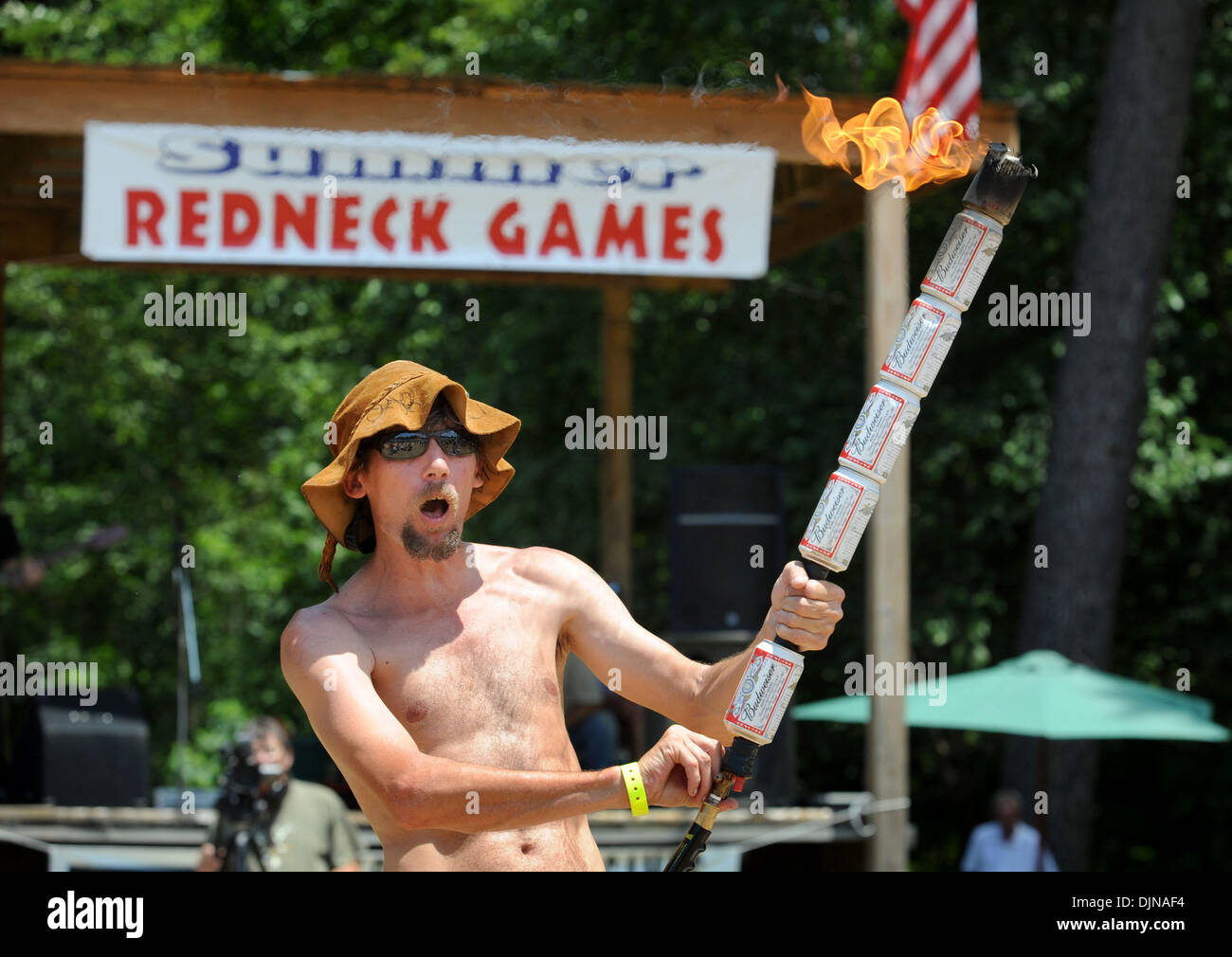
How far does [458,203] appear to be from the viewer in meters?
8.40

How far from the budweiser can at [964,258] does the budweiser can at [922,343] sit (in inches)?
0.8

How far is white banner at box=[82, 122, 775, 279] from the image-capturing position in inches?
322

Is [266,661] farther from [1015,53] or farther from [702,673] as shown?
[702,673]

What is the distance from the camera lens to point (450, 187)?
8.38m

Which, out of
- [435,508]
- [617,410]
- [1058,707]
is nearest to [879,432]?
[435,508]

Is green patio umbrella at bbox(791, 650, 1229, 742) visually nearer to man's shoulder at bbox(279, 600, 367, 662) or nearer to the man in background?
the man in background

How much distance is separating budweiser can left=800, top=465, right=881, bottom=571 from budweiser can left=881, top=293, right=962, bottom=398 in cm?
18

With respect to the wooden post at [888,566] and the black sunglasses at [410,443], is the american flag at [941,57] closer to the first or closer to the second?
the wooden post at [888,566]

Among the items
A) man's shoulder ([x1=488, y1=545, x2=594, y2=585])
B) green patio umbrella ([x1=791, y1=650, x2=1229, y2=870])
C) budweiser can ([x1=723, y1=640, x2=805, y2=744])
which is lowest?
green patio umbrella ([x1=791, y1=650, x2=1229, y2=870])

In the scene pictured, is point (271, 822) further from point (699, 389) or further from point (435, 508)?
point (699, 389)

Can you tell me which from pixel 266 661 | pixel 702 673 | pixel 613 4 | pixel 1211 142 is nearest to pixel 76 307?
pixel 266 661

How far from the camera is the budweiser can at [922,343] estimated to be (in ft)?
9.26

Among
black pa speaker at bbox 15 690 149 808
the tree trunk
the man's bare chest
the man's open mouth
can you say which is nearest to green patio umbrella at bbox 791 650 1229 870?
the tree trunk
